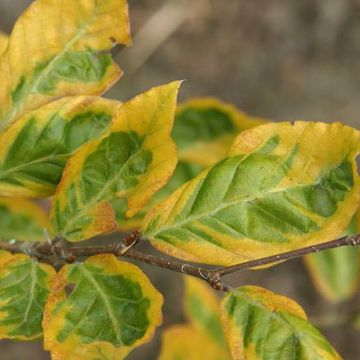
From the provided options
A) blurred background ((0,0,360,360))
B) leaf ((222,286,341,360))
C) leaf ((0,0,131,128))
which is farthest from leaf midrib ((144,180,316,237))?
blurred background ((0,0,360,360))

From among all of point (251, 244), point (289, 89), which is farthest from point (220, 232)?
point (289, 89)

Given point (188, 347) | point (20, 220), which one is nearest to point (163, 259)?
point (20, 220)

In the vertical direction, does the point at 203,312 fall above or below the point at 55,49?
below

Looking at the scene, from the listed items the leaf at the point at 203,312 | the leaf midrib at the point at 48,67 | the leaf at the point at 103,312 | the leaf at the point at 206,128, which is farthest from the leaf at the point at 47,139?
the leaf at the point at 203,312

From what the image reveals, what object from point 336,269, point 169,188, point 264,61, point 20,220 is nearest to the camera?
point 169,188

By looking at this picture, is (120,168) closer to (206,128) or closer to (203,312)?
(206,128)

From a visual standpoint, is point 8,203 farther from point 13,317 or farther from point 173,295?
point 173,295

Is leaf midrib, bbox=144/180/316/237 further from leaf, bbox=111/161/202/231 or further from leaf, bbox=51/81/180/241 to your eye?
leaf, bbox=111/161/202/231
